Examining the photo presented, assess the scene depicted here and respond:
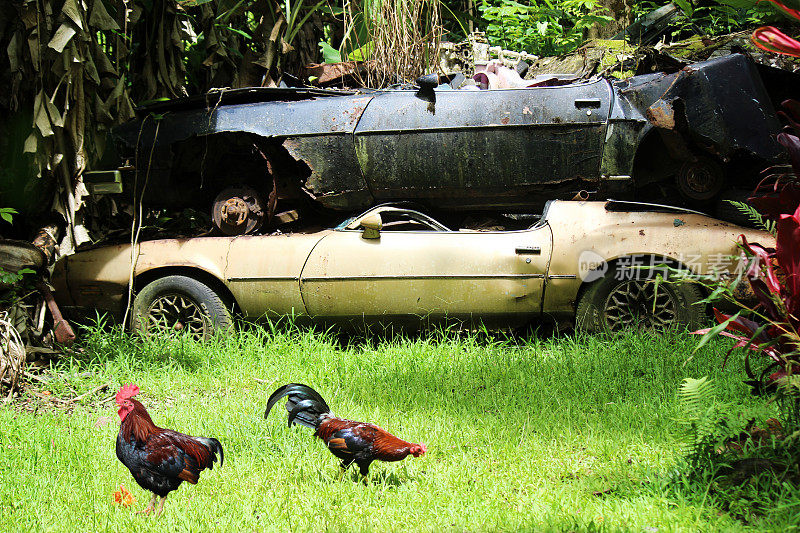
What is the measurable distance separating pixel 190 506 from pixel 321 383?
1582 mm

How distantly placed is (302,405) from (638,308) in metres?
2.73

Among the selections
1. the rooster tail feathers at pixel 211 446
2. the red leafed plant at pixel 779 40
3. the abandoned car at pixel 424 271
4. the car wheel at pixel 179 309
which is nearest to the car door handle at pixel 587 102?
the abandoned car at pixel 424 271

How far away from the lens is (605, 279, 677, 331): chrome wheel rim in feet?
16.5

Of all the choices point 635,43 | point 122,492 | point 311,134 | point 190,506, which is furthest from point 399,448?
point 635,43

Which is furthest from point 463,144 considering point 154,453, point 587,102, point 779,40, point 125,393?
point 154,453

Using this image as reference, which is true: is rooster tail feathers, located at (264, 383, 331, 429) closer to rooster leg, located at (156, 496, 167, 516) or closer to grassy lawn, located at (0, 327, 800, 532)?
grassy lawn, located at (0, 327, 800, 532)

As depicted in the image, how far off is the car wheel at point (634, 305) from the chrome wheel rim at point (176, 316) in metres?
2.90

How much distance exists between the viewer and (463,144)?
554cm

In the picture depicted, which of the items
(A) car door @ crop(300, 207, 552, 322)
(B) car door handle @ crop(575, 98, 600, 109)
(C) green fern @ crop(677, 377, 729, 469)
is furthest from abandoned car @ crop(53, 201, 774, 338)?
(C) green fern @ crop(677, 377, 729, 469)

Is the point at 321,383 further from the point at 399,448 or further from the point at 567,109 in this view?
the point at 567,109

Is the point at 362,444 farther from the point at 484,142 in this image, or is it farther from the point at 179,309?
the point at 484,142

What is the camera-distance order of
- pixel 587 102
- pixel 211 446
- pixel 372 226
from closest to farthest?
pixel 211 446 < pixel 372 226 < pixel 587 102

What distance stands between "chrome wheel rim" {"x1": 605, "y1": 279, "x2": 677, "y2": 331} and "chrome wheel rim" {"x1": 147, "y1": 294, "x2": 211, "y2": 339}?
3081 mm

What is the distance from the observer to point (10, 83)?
589 centimetres
